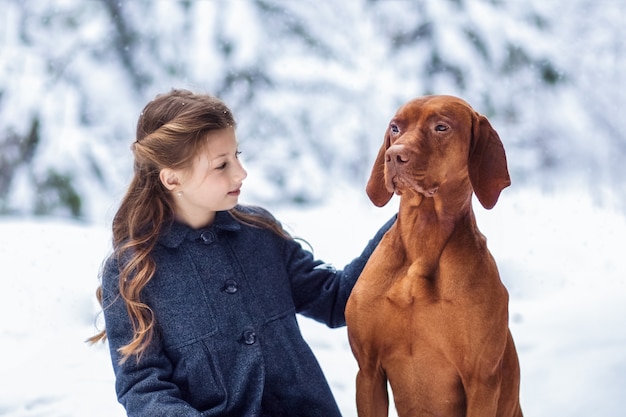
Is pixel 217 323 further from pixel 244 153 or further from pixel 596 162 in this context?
pixel 596 162

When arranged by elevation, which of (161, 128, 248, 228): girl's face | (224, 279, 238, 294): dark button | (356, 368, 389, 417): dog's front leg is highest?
(161, 128, 248, 228): girl's face

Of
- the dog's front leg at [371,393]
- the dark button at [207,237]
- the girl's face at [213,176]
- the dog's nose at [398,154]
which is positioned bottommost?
the dog's front leg at [371,393]

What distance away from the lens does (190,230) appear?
A: 1.43 m

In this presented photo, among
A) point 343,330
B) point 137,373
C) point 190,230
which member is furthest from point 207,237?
point 343,330

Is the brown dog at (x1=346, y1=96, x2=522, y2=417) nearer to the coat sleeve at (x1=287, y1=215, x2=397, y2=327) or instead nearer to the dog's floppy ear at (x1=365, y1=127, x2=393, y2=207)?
the dog's floppy ear at (x1=365, y1=127, x2=393, y2=207)

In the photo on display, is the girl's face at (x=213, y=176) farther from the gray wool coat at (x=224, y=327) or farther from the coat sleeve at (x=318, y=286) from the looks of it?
the coat sleeve at (x=318, y=286)

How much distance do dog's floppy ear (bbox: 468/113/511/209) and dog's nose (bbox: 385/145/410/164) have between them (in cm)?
11

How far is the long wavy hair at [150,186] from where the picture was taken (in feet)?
4.40

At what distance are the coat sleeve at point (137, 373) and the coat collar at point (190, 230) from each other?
98 mm

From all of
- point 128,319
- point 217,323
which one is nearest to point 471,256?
point 217,323

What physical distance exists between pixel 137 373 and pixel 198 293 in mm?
163

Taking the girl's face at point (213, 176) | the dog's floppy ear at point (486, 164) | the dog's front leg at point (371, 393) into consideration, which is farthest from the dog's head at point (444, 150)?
the girl's face at point (213, 176)

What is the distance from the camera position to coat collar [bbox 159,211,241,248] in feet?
4.63

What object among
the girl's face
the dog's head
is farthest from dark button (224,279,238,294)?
the dog's head
